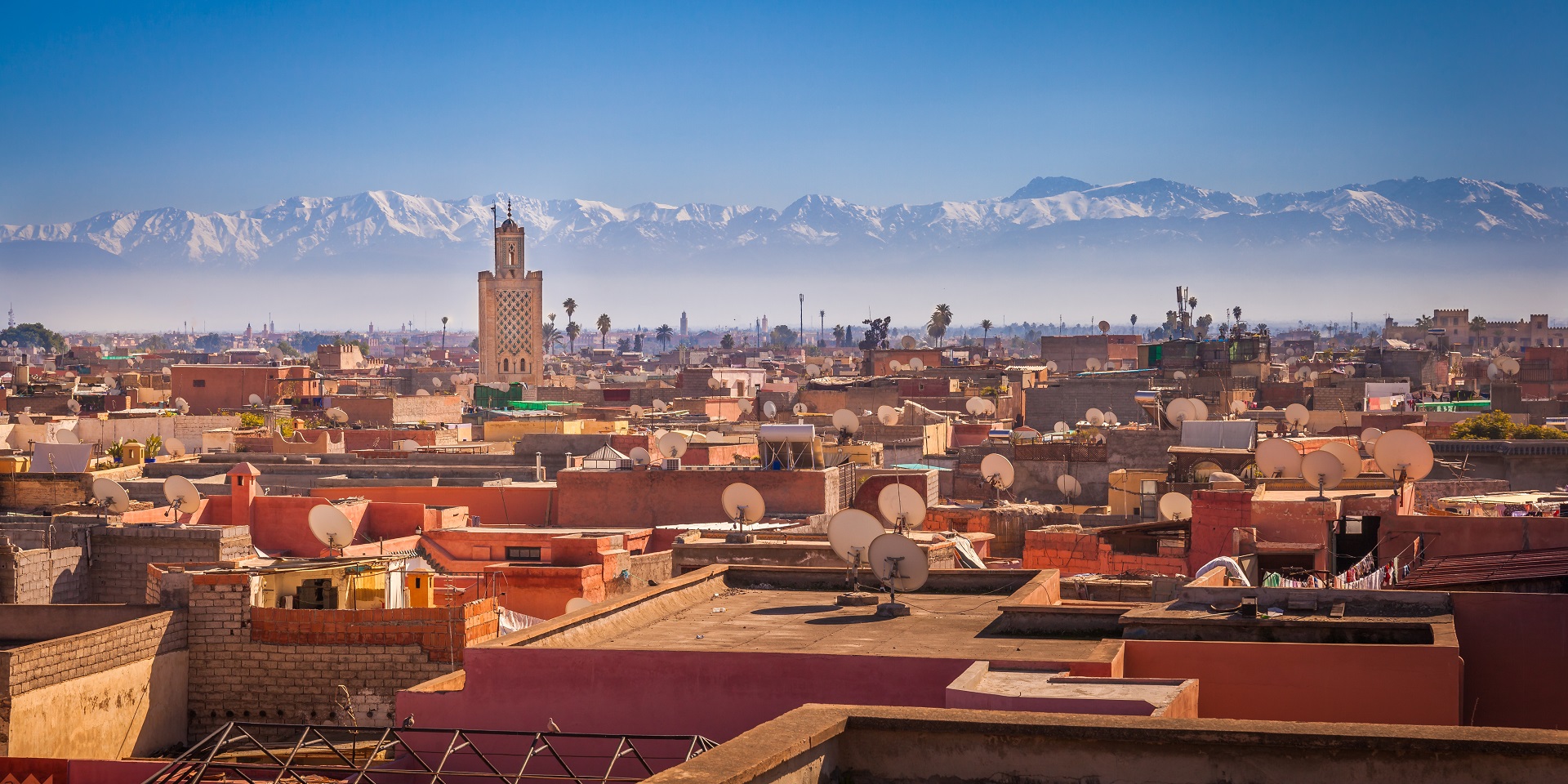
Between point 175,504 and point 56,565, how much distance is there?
2630mm

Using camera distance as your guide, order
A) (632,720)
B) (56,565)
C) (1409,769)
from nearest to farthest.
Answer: (1409,769) < (632,720) < (56,565)

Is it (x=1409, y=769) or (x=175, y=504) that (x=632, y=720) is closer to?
(x=1409, y=769)

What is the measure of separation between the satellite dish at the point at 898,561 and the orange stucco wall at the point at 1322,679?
7.94ft

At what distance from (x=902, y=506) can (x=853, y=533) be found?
228 cm

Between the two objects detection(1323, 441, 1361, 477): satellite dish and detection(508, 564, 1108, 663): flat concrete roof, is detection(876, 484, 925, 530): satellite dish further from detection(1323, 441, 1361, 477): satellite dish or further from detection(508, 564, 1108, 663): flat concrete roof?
detection(1323, 441, 1361, 477): satellite dish

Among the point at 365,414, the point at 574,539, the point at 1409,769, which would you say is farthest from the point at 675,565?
the point at 365,414

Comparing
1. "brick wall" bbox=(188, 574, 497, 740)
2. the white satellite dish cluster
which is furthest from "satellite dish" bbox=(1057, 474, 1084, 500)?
"brick wall" bbox=(188, 574, 497, 740)

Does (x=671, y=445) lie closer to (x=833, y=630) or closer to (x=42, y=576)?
(x=42, y=576)

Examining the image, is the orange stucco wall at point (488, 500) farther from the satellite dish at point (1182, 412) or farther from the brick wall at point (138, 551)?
the satellite dish at point (1182, 412)

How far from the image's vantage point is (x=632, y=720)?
855cm

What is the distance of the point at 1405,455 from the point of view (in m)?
15.8

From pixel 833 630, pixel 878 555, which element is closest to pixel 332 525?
pixel 878 555

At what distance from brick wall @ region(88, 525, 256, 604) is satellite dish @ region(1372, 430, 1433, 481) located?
12041 mm

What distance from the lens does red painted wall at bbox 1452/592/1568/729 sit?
888 cm
